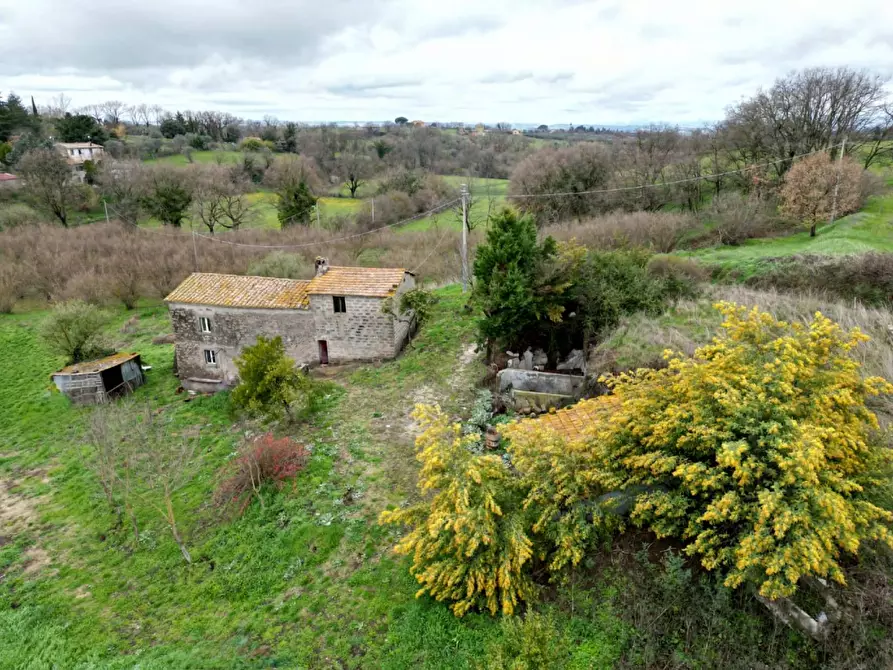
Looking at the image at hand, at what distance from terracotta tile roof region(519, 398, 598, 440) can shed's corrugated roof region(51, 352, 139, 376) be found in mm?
19974

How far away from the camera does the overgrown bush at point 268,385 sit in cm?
1638

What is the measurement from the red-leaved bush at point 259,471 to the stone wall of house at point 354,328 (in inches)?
295

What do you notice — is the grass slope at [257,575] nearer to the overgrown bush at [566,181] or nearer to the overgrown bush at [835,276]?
the overgrown bush at [835,276]

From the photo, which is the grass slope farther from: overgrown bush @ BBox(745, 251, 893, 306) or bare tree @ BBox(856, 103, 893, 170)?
bare tree @ BBox(856, 103, 893, 170)

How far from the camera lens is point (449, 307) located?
86.2 feet

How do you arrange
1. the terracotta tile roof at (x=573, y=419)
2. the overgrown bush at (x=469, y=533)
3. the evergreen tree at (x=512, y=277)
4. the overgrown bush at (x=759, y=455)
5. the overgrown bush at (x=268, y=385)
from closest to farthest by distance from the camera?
the overgrown bush at (x=759, y=455)
the overgrown bush at (x=469, y=533)
the terracotta tile roof at (x=573, y=419)
the overgrown bush at (x=268, y=385)
the evergreen tree at (x=512, y=277)

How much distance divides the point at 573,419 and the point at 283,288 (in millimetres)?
15197

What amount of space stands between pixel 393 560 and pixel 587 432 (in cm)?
483

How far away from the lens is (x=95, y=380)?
73.6ft

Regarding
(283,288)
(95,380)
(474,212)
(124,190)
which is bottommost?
(95,380)

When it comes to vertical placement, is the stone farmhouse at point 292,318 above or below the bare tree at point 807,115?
below

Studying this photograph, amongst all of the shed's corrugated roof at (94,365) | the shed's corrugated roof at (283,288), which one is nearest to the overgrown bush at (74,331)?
the shed's corrugated roof at (94,365)

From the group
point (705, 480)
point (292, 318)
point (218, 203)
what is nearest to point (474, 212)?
point (218, 203)

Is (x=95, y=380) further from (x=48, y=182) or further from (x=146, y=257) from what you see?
(x=48, y=182)
